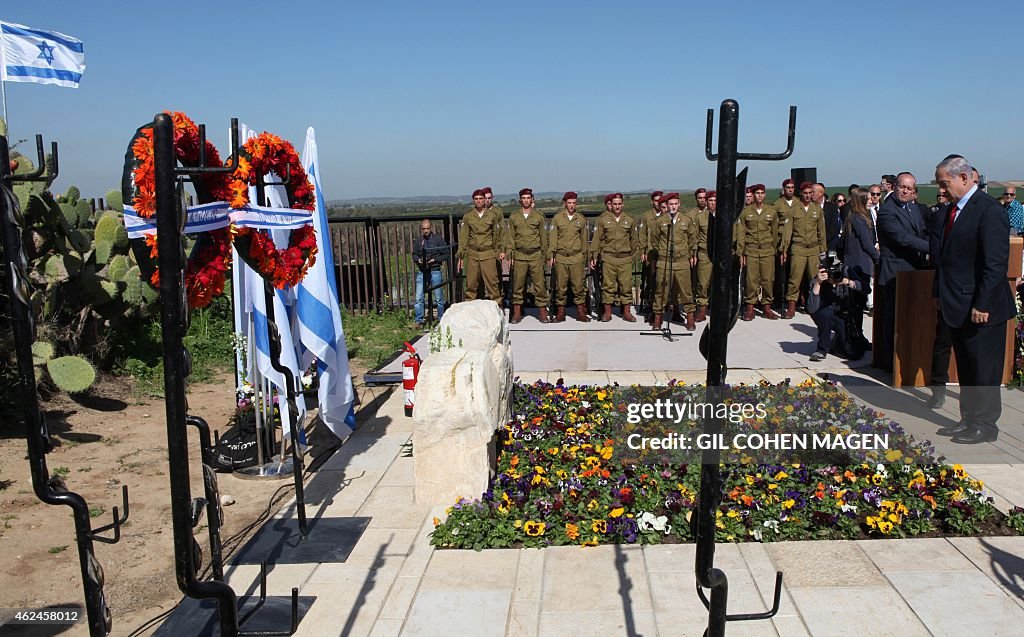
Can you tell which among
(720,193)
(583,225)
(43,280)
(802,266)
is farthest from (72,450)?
(802,266)

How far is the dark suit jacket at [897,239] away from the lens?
339 inches

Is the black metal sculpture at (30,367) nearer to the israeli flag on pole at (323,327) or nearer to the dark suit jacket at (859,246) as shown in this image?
the israeli flag on pole at (323,327)

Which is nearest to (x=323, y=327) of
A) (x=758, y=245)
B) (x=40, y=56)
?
(x=40, y=56)

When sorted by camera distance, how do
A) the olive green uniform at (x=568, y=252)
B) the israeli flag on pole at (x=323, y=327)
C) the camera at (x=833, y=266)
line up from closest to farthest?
the israeli flag on pole at (x=323, y=327) → the camera at (x=833, y=266) → the olive green uniform at (x=568, y=252)

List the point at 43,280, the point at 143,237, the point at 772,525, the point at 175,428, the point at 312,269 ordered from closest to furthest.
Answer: the point at 175,428 → the point at 143,237 → the point at 772,525 → the point at 312,269 → the point at 43,280

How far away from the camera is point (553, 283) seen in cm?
1316

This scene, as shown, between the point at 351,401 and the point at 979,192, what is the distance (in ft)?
17.6

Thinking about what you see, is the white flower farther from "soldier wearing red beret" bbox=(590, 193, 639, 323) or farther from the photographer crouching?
"soldier wearing red beret" bbox=(590, 193, 639, 323)

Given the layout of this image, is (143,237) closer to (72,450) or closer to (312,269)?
(312,269)

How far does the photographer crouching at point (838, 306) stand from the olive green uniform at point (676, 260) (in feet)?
8.65

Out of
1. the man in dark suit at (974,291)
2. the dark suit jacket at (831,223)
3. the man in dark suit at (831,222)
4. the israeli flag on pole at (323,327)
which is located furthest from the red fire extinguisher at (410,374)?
the dark suit jacket at (831,223)

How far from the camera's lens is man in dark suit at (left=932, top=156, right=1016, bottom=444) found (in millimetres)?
6426

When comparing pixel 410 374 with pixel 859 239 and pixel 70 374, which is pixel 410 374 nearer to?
pixel 70 374

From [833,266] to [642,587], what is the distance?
614 cm
